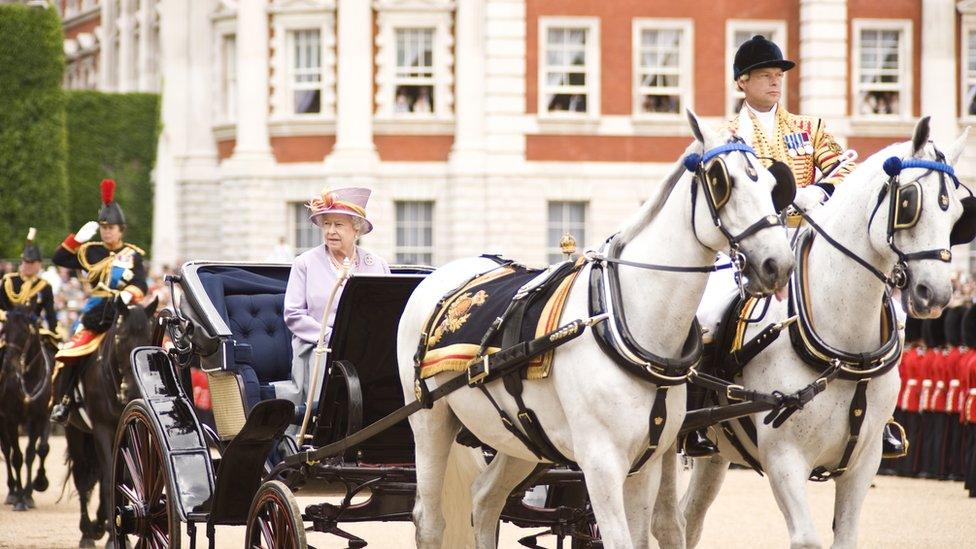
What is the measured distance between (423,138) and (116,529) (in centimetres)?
2431

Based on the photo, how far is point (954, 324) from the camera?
15258 mm

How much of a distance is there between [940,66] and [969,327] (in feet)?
61.1

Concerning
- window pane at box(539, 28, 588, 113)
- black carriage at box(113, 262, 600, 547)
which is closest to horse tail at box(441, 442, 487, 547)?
black carriage at box(113, 262, 600, 547)

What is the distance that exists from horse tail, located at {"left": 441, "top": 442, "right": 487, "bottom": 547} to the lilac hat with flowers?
4.59ft

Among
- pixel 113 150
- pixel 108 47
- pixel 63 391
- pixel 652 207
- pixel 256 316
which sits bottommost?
pixel 63 391

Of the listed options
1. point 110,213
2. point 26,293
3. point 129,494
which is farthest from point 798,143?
point 26,293

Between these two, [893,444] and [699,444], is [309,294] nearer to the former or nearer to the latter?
A: [699,444]

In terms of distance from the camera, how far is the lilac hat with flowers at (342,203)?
8.06 meters

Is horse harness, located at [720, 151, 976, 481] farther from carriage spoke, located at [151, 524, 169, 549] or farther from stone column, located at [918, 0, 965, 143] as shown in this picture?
stone column, located at [918, 0, 965, 143]

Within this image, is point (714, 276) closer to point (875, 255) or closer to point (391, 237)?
point (875, 255)

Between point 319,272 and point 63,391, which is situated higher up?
point 319,272

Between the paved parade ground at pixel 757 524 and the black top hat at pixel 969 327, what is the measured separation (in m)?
1.49

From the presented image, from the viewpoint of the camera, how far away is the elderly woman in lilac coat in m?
7.80

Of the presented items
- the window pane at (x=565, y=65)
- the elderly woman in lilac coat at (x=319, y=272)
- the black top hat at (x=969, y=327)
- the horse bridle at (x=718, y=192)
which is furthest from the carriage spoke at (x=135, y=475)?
the window pane at (x=565, y=65)
